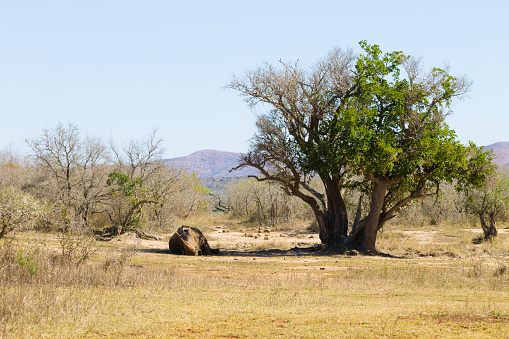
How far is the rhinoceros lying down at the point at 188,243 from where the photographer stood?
2073cm

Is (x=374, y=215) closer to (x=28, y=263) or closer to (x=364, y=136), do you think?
(x=364, y=136)

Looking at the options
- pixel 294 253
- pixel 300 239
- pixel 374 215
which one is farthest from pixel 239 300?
pixel 300 239

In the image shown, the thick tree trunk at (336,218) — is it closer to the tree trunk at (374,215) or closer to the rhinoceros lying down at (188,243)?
the tree trunk at (374,215)

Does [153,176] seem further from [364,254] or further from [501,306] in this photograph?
[501,306]

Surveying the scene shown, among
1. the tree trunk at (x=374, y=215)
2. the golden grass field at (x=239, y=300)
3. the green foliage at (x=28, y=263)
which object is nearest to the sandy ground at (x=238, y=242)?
the tree trunk at (x=374, y=215)

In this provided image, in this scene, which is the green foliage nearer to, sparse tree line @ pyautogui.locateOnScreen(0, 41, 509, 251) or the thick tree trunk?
sparse tree line @ pyautogui.locateOnScreen(0, 41, 509, 251)

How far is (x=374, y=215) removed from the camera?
22703mm

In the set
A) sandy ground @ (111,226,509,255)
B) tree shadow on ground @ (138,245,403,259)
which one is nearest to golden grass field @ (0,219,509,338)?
tree shadow on ground @ (138,245,403,259)

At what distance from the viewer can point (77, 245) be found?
42.2 ft

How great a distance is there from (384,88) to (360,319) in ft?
50.0

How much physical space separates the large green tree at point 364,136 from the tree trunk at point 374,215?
4 cm

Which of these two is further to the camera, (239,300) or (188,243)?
(188,243)

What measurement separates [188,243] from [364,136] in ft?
27.3

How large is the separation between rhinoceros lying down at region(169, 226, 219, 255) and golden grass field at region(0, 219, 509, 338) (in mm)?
3230
